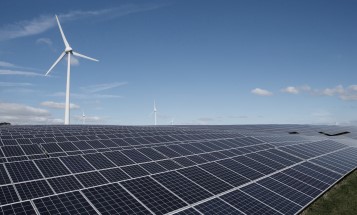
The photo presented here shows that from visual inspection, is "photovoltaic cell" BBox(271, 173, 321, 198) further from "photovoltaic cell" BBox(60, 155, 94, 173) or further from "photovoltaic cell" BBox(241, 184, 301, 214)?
"photovoltaic cell" BBox(60, 155, 94, 173)

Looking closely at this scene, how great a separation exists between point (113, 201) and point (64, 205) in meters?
2.50

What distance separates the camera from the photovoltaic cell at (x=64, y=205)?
47.7ft

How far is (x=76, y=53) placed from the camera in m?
74.7

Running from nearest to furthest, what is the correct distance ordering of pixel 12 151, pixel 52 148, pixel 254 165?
1. pixel 12 151
2. pixel 52 148
3. pixel 254 165

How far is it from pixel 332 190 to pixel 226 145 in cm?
1202

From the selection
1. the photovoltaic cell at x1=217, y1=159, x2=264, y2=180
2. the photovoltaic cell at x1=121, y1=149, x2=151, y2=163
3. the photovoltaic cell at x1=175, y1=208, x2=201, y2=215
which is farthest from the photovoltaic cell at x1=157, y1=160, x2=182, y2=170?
the photovoltaic cell at x1=175, y1=208, x2=201, y2=215

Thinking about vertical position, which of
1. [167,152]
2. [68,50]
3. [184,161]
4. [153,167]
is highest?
[68,50]

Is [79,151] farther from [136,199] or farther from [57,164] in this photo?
[136,199]

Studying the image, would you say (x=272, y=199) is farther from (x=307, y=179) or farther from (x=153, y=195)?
(x=153, y=195)

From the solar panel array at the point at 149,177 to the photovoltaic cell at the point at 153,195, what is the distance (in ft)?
0.19

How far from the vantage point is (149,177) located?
68.4 feet

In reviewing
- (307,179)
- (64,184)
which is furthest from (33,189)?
(307,179)

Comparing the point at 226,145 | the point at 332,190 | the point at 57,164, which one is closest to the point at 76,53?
the point at 226,145

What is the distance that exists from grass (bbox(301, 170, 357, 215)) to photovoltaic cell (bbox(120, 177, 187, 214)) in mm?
10815
